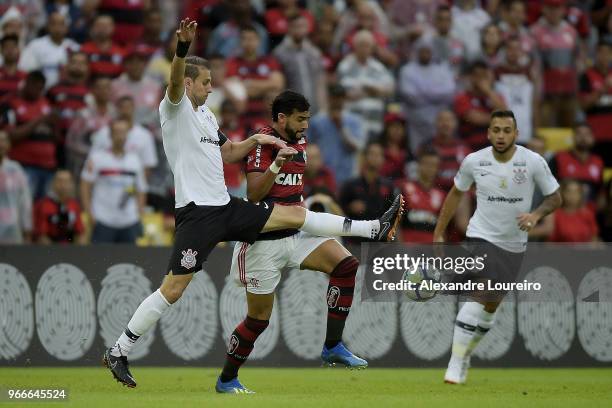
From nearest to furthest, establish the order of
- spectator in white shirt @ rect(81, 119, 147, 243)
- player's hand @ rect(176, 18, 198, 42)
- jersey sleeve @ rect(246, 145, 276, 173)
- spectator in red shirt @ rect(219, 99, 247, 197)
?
player's hand @ rect(176, 18, 198, 42)
jersey sleeve @ rect(246, 145, 276, 173)
spectator in white shirt @ rect(81, 119, 147, 243)
spectator in red shirt @ rect(219, 99, 247, 197)

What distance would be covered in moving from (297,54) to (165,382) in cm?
736

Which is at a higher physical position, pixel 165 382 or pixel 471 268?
pixel 471 268

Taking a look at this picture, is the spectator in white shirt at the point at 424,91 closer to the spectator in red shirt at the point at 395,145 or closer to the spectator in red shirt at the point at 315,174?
the spectator in red shirt at the point at 395,145

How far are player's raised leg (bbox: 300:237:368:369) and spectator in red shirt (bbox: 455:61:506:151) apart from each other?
7.37 meters

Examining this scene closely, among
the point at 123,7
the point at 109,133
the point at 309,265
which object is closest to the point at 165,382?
the point at 309,265

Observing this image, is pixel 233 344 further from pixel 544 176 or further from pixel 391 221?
pixel 544 176

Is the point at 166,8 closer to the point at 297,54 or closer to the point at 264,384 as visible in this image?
the point at 297,54

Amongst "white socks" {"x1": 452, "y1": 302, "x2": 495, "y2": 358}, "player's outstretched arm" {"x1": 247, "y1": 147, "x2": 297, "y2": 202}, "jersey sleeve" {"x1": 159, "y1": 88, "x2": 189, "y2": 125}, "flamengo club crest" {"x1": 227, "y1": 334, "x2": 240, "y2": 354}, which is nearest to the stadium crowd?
"white socks" {"x1": 452, "y1": 302, "x2": 495, "y2": 358}

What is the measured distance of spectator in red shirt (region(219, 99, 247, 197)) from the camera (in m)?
16.8

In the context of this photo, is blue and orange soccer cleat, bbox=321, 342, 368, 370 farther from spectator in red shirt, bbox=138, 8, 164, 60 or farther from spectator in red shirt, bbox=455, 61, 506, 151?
spectator in red shirt, bbox=138, 8, 164, 60

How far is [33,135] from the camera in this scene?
55.5 ft

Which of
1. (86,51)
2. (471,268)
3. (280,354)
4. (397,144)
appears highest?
(86,51)

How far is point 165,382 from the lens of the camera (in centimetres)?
1277

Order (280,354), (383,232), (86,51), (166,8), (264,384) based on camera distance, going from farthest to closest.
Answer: (166,8) < (86,51) < (280,354) < (264,384) < (383,232)
